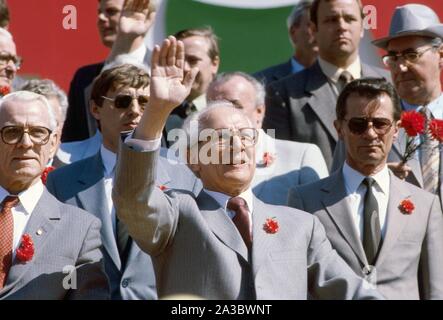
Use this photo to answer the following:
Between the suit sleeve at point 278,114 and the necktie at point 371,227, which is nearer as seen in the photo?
the necktie at point 371,227

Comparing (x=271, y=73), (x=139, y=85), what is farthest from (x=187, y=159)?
(x=271, y=73)

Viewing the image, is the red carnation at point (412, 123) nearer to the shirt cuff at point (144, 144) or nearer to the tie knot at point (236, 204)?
the tie knot at point (236, 204)

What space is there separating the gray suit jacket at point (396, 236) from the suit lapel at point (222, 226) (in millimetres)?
887

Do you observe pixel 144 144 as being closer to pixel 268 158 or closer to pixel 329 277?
pixel 329 277

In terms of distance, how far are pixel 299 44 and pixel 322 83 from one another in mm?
997

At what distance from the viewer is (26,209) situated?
5.72 meters

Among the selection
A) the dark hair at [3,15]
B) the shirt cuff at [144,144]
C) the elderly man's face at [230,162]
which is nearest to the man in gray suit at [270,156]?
the elderly man's face at [230,162]

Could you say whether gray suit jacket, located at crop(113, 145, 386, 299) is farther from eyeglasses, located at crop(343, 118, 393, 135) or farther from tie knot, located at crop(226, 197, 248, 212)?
eyeglasses, located at crop(343, 118, 393, 135)

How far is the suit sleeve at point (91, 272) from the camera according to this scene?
5.48 meters

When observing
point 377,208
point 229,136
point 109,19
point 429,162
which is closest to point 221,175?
point 229,136

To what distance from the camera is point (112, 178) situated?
20.9ft

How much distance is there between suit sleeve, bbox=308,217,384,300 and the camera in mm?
5344

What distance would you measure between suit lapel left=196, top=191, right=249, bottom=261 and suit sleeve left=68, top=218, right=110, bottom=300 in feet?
1.78
